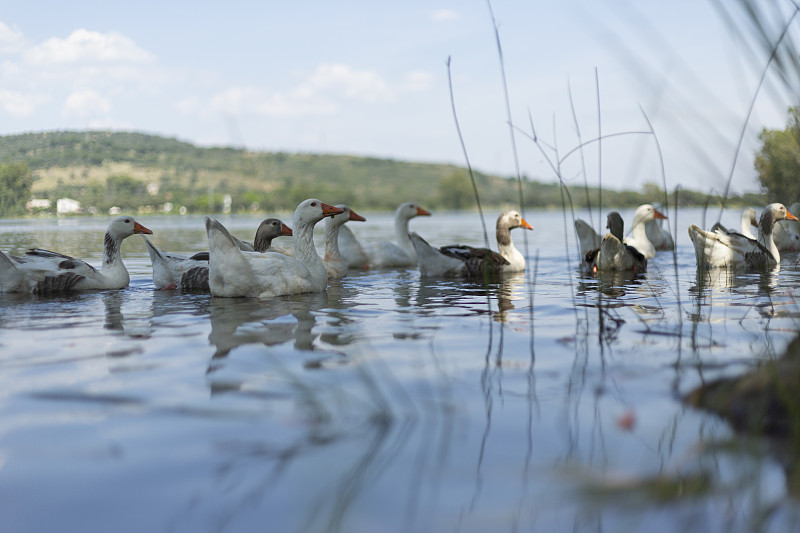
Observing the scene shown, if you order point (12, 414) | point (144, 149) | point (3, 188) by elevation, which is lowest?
point (12, 414)

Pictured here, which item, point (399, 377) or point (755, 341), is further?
point (755, 341)

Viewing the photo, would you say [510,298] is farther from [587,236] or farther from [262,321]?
[587,236]

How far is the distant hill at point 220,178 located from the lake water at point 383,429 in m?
1.50

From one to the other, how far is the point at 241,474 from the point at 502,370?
7.52ft

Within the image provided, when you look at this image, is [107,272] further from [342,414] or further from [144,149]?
[144,149]

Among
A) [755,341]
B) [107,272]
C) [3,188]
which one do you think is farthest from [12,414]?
[3,188]

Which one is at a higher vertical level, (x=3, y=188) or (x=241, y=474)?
(x=3, y=188)

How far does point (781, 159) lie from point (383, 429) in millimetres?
3547

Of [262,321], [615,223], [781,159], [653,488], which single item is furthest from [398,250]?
[653,488]

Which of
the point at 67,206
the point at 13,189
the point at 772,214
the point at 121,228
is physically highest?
the point at 13,189

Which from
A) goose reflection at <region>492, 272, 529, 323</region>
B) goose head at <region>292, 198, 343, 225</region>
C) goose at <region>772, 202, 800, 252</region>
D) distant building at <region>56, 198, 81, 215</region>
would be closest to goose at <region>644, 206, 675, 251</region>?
goose at <region>772, 202, 800, 252</region>

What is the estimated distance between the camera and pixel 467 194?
104375 millimetres

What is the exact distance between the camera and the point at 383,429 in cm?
359

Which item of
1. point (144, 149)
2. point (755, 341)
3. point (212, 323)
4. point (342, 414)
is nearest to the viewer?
point (342, 414)
